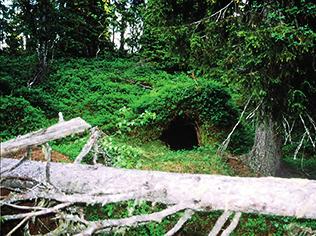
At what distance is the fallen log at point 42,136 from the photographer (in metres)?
3.06

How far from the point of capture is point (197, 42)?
22.7ft

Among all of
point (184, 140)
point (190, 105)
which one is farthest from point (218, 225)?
point (184, 140)

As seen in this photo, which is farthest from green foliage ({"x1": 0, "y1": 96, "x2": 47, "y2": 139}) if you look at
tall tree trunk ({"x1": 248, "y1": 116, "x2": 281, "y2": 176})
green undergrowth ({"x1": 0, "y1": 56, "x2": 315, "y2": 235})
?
tall tree trunk ({"x1": 248, "y1": 116, "x2": 281, "y2": 176})

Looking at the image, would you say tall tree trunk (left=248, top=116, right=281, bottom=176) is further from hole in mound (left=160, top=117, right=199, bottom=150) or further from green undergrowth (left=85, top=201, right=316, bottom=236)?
hole in mound (left=160, top=117, right=199, bottom=150)

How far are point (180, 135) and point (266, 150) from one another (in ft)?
14.2

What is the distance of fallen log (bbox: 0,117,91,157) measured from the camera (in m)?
3.06

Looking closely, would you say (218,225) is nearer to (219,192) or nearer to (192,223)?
(219,192)

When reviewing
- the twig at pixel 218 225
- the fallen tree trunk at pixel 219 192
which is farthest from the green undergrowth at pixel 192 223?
the twig at pixel 218 225

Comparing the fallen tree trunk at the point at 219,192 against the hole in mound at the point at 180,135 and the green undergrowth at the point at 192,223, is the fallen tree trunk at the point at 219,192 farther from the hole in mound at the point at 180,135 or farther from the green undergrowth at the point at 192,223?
the hole in mound at the point at 180,135

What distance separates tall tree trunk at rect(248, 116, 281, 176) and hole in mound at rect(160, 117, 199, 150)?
3269 millimetres

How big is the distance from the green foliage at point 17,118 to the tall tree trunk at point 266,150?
5.97 meters

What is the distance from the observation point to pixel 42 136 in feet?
10.7

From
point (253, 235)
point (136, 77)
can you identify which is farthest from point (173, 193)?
point (136, 77)

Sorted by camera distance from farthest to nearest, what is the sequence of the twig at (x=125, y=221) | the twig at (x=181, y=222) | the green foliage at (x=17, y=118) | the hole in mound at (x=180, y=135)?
the hole in mound at (x=180, y=135)
the green foliage at (x=17, y=118)
the twig at (x=181, y=222)
the twig at (x=125, y=221)
